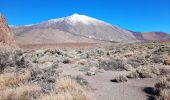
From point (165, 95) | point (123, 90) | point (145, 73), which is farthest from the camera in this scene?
point (145, 73)

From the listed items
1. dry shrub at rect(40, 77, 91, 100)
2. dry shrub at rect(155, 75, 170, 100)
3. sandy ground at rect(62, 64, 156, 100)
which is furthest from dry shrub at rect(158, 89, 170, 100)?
dry shrub at rect(40, 77, 91, 100)

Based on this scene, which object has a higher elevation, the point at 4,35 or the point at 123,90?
the point at 4,35

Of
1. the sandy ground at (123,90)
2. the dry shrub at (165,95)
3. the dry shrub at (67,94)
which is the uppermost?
the dry shrub at (67,94)

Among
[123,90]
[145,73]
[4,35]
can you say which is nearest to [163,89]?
[123,90]

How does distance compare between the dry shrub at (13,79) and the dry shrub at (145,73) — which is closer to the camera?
the dry shrub at (13,79)

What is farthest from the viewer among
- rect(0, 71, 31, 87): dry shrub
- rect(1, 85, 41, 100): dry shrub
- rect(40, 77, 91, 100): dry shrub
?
rect(0, 71, 31, 87): dry shrub

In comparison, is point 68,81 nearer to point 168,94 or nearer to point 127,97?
point 127,97

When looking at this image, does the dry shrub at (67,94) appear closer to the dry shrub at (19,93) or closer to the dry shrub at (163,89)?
the dry shrub at (19,93)

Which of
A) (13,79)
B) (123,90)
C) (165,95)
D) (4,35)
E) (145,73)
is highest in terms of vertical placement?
(4,35)

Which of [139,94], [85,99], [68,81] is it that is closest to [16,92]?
[68,81]

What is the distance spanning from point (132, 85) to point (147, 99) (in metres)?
2.29

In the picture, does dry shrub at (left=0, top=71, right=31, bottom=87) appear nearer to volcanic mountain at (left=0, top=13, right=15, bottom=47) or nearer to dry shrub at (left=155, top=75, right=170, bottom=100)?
dry shrub at (left=155, top=75, right=170, bottom=100)

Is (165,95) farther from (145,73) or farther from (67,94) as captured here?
(145,73)

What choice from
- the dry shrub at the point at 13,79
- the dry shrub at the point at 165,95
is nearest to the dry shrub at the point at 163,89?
the dry shrub at the point at 165,95
